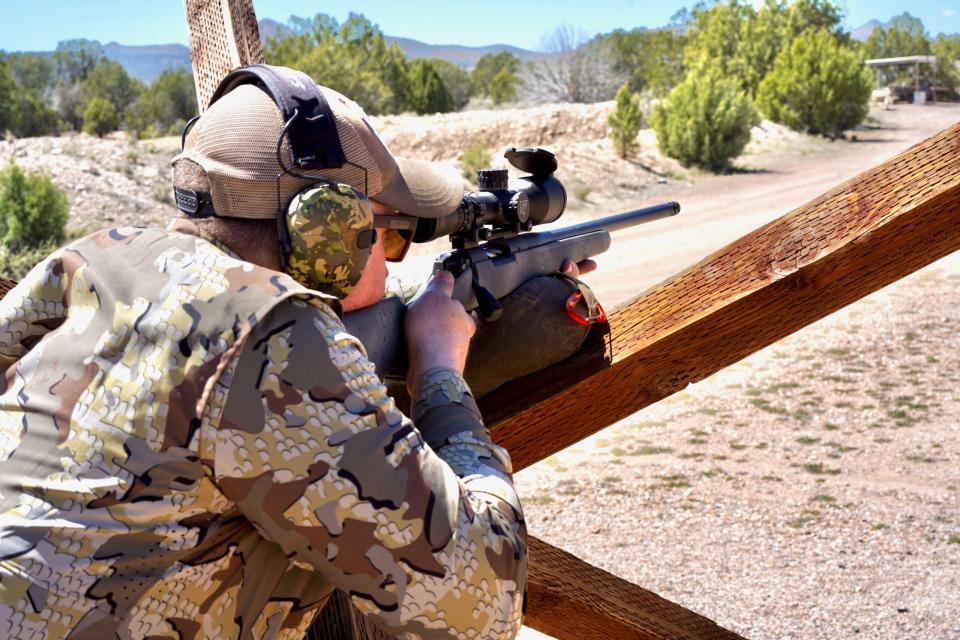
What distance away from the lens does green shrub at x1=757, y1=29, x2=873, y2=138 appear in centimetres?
2375

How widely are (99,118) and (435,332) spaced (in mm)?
23209

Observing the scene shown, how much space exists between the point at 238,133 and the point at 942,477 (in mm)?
4893

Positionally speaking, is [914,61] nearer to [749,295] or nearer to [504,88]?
[504,88]

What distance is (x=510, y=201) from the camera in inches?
75.5

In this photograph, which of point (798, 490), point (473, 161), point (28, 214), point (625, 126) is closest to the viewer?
point (798, 490)

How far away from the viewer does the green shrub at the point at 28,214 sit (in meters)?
13.4

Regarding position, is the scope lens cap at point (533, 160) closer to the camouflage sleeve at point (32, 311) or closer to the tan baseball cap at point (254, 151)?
the tan baseball cap at point (254, 151)

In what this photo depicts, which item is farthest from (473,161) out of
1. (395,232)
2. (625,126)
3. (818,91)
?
(395,232)

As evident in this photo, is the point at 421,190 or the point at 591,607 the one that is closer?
the point at 421,190

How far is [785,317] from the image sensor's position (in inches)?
70.4

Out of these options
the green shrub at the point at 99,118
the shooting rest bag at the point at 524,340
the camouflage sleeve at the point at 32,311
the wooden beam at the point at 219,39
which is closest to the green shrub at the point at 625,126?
the green shrub at the point at 99,118

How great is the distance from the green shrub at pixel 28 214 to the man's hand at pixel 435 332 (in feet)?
42.3

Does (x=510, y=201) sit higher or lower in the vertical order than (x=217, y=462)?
higher

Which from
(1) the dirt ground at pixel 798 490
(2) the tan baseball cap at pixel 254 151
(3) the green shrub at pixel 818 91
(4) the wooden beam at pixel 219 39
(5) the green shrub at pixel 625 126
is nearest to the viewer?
(2) the tan baseball cap at pixel 254 151
